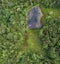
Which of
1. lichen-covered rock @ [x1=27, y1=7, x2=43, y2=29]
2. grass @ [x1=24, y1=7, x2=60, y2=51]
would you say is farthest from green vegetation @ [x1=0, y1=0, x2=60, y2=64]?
lichen-covered rock @ [x1=27, y1=7, x2=43, y2=29]

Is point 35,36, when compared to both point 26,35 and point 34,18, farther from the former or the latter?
point 34,18

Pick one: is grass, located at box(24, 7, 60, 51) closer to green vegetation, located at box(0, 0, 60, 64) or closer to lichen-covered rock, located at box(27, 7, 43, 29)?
green vegetation, located at box(0, 0, 60, 64)

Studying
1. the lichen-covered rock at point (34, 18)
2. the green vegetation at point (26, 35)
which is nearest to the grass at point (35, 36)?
the green vegetation at point (26, 35)

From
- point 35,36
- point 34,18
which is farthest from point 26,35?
point 34,18

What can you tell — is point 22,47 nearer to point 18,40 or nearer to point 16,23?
point 18,40

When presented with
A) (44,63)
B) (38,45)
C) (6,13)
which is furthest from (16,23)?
(44,63)

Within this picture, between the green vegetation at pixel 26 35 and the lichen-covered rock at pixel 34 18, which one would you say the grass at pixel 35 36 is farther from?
the lichen-covered rock at pixel 34 18

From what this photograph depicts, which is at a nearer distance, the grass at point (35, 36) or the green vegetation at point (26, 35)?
the green vegetation at point (26, 35)
